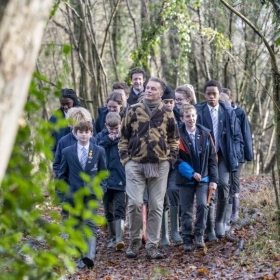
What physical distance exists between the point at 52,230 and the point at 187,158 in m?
6.80

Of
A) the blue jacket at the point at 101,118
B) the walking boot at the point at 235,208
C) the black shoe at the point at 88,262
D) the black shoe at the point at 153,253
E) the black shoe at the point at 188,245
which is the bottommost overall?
the black shoe at the point at 88,262

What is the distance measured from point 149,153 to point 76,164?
97cm

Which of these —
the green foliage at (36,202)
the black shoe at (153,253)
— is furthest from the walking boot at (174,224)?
the green foliage at (36,202)

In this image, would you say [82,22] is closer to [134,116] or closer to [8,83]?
[134,116]

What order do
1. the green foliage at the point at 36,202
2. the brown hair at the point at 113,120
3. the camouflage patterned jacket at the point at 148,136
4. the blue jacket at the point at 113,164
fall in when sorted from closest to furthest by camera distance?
the green foliage at the point at 36,202
the camouflage patterned jacket at the point at 148,136
the brown hair at the point at 113,120
the blue jacket at the point at 113,164

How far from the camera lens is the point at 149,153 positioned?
1027 cm

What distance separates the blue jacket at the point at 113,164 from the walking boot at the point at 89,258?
143cm

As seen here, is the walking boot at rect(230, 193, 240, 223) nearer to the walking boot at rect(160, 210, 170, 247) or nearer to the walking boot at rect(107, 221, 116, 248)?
the walking boot at rect(160, 210, 170, 247)

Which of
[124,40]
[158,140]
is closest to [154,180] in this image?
[158,140]

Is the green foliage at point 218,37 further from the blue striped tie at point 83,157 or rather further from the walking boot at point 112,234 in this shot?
the blue striped tie at point 83,157

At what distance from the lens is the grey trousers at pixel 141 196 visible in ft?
34.2

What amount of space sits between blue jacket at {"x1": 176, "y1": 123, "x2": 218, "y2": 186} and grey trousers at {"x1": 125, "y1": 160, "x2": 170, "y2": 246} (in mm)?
377

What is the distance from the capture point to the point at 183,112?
10.9 m

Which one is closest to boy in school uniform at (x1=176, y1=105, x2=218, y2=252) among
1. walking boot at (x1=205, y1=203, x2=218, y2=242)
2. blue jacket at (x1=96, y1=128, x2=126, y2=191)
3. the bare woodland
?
walking boot at (x1=205, y1=203, x2=218, y2=242)
